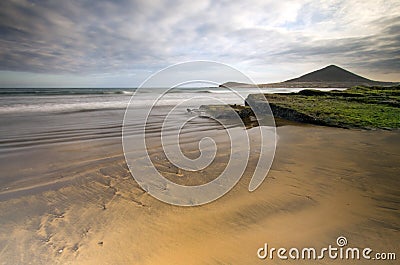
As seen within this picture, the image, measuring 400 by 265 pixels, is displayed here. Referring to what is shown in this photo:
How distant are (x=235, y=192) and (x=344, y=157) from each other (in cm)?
287

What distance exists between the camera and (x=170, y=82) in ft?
10.9

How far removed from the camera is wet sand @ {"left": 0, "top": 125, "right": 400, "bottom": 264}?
2.22m

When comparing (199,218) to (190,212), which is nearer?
(199,218)

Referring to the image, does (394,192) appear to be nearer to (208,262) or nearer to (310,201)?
(310,201)

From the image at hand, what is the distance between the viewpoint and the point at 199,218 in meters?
2.78

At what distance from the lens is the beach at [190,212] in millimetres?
2240

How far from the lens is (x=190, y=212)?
9.50ft

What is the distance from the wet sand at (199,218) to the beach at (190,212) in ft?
0.04

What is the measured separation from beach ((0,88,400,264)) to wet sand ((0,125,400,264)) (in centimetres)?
1

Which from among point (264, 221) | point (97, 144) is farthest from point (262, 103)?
point (264, 221)

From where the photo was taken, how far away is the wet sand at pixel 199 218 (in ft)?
7.29

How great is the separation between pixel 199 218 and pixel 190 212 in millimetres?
172

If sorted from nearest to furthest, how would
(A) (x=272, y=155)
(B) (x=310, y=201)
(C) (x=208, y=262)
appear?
1. (C) (x=208, y=262)
2. (B) (x=310, y=201)
3. (A) (x=272, y=155)

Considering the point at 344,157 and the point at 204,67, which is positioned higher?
the point at 204,67
